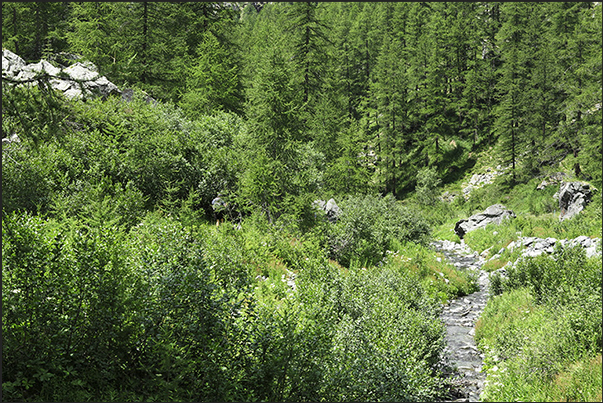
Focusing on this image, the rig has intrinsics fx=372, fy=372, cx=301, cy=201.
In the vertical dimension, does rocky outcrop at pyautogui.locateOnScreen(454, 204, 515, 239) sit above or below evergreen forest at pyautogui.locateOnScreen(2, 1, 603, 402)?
below

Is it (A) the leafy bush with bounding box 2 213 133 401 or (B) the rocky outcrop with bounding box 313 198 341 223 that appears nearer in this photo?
(A) the leafy bush with bounding box 2 213 133 401

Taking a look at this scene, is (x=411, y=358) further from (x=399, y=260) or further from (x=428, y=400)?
(x=399, y=260)

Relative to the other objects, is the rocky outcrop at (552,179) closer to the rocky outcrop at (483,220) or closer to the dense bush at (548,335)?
the rocky outcrop at (483,220)

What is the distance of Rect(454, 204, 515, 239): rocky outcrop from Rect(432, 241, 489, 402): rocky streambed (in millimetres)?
6683

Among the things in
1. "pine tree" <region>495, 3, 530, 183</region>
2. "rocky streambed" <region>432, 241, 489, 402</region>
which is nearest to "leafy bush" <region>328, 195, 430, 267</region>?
"rocky streambed" <region>432, 241, 489, 402</region>

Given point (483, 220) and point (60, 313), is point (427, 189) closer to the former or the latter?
point (483, 220)

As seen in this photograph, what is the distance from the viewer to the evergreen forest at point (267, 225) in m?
5.48

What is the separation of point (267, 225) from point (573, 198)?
1979 cm

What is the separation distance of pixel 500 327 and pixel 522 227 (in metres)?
14.2

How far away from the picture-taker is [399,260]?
59.1 feet

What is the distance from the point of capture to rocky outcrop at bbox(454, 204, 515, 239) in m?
26.3

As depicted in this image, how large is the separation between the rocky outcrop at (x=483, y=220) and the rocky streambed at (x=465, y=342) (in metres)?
6.68

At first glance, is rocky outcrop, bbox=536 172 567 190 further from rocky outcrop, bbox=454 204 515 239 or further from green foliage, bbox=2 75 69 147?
green foliage, bbox=2 75 69 147

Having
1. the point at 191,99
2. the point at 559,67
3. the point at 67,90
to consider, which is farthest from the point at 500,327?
the point at 559,67
